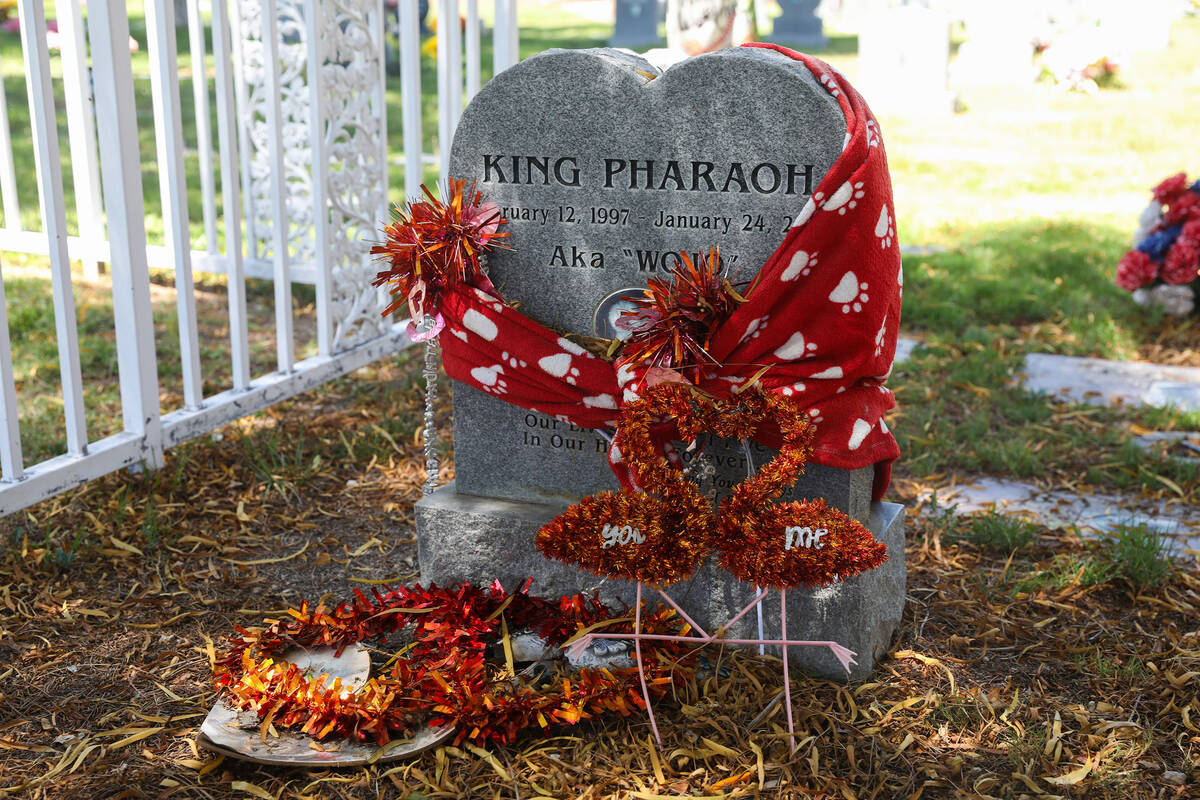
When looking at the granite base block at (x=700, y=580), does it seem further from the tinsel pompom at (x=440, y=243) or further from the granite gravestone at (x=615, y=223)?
the tinsel pompom at (x=440, y=243)

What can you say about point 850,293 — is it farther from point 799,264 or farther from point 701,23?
point 701,23

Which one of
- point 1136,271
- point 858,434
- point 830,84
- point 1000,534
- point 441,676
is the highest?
point 830,84

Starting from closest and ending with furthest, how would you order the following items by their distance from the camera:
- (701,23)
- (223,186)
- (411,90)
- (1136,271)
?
1. (223,186)
2. (411,90)
3. (1136,271)
4. (701,23)

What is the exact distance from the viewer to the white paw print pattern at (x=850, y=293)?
2.46 metres

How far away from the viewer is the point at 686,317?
253cm

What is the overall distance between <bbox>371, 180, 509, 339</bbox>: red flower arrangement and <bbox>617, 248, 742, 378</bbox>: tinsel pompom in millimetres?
442

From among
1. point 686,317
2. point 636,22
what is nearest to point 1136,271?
point 686,317

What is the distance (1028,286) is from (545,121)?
417 cm

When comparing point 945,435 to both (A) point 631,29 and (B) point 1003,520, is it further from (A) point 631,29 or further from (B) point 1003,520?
(A) point 631,29

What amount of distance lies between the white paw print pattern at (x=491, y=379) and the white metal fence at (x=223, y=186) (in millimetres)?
1344

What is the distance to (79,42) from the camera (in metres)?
3.54

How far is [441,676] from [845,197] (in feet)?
4.35

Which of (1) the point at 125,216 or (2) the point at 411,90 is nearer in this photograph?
(1) the point at 125,216

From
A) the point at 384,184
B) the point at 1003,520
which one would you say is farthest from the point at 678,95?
the point at 384,184
